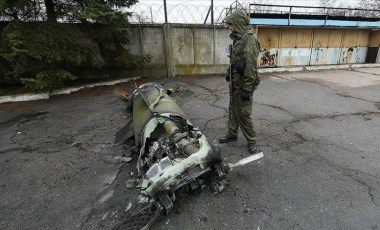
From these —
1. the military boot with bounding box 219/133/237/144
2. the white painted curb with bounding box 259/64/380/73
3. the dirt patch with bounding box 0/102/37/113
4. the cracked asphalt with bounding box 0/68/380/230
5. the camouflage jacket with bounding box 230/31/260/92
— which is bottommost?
the cracked asphalt with bounding box 0/68/380/230

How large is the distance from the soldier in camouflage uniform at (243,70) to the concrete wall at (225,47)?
6260mm

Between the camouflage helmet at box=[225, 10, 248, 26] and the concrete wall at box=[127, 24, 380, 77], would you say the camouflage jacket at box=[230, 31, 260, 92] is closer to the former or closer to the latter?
the camouflage helmet at box=[225, 10, 248, 26]

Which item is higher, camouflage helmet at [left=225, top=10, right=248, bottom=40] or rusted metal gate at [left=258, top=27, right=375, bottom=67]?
camouflage helmet at [left=225, top=10, right=248, bottom=40]

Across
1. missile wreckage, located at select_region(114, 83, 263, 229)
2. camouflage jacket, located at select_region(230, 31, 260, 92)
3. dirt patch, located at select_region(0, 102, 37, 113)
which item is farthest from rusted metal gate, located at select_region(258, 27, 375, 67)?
dirt patch, located at select_region(0, 102, 37, 113)

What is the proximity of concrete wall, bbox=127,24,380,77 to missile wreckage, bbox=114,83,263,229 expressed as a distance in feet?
20.6

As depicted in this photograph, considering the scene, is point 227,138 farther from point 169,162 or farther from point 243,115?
point 169,162

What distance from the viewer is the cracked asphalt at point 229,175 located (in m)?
2.60

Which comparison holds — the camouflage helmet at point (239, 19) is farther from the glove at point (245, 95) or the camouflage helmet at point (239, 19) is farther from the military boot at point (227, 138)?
the military boot at point (227, 138)

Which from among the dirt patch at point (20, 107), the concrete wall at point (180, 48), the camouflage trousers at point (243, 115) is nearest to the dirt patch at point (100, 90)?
the concrete wall at point (180, 48)

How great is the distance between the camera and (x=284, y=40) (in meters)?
11.5

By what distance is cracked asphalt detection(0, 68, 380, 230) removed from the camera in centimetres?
260

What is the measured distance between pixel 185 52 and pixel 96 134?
622 cm

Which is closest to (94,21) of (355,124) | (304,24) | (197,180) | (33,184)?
(33,184)

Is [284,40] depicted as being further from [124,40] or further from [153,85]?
[153,85]
